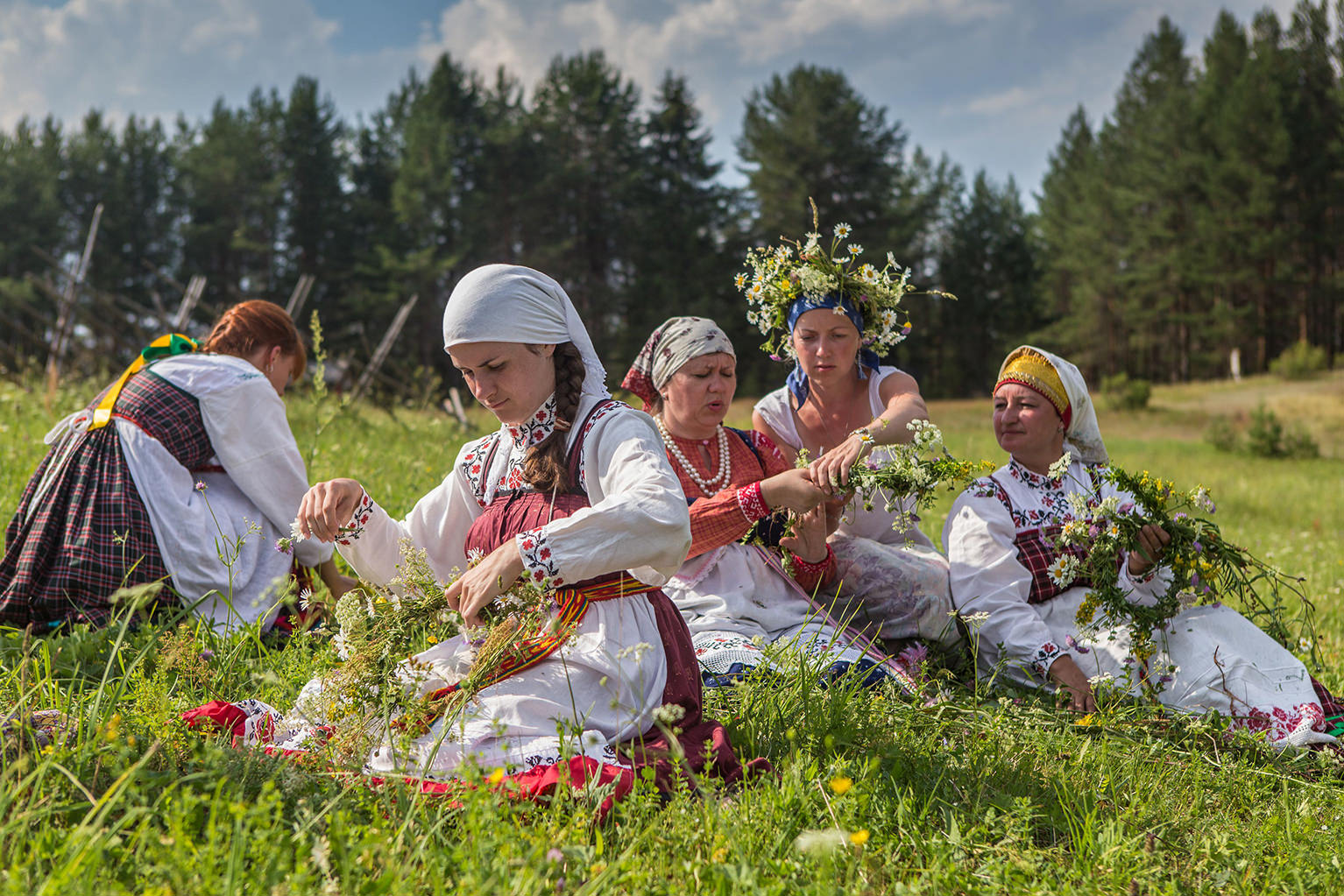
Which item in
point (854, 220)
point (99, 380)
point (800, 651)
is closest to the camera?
point (800, 651)

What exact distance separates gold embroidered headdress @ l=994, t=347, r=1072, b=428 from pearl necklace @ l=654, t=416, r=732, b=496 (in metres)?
1.17

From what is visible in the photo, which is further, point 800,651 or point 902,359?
point 902,359

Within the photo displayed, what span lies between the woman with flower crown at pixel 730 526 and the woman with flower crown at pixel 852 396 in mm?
186

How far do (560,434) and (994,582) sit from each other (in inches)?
78.6

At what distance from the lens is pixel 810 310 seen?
14.3ft

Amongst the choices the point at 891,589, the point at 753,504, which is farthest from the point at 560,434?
the point at 891,589

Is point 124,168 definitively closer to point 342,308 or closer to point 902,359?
point 342,308

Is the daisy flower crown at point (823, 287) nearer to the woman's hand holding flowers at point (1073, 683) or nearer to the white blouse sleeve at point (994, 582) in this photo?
the white blouse sleeve at point (994, 582)

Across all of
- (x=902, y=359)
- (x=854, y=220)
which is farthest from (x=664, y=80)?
(x=902, y=359)

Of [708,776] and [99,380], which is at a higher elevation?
[99,380]

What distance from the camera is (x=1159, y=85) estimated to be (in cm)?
4297

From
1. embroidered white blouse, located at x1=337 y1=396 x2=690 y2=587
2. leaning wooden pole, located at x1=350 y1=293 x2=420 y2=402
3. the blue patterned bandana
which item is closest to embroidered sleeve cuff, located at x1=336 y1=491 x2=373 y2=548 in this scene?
embroidered white blouse, located at x1=337 y1=396 x2=690 y2=587

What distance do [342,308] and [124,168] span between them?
55.0 ft

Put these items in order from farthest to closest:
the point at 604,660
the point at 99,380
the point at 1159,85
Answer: the point at 1159,85 < the point at 99,380 < the point at 604,660
